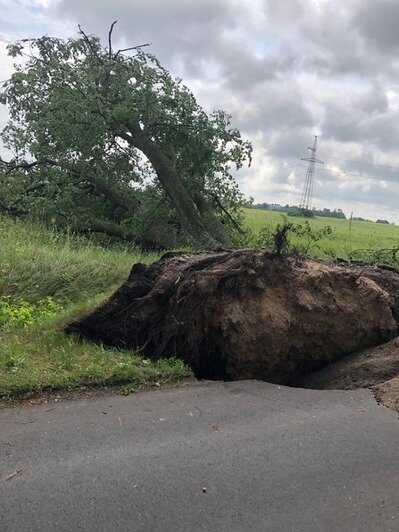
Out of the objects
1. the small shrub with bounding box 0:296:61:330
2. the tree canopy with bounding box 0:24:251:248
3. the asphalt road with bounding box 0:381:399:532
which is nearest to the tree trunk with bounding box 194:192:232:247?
the tree canopy with bounding box 0:24:251:248

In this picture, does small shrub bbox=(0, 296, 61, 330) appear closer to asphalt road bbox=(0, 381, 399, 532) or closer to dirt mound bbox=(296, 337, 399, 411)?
asphalt road bbox=(0, 381, 399, 532)

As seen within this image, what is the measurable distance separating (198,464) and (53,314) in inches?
172

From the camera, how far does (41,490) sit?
3.04 meters

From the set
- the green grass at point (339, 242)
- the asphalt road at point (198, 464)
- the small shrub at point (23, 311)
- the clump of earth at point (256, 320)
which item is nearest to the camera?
the asphalt road at point (198, 464)

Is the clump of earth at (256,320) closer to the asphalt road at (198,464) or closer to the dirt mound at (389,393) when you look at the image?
the dirt mound at (389,393)

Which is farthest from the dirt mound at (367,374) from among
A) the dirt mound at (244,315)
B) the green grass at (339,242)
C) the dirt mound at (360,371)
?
the green grass at (339,242)

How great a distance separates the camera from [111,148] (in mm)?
16219

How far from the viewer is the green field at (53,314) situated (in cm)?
476

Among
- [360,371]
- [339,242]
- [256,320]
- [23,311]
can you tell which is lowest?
[23,311]

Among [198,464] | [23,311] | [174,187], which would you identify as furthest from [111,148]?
[198,464]

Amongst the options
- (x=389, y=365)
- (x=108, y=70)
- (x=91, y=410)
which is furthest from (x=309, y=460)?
(x=108, y=70)

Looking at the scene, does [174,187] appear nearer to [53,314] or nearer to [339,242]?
[53,314]

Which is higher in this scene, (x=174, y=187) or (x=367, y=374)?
(x=174, y=187)

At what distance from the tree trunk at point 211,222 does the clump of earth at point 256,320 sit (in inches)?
317
